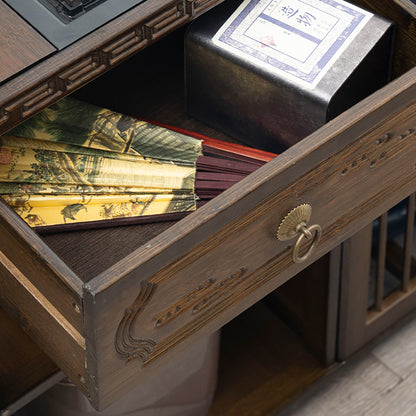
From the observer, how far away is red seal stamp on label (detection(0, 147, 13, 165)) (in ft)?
2.61

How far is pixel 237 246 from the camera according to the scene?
2.40 ft

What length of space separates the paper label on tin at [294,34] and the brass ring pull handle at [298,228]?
13 centimetres

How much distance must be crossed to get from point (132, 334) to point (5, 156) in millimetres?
238

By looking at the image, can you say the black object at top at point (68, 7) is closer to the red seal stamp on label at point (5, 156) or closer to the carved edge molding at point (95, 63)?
the carved edge molding at point (95, 63)

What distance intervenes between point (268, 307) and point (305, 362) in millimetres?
113

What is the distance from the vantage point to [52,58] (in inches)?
27.8

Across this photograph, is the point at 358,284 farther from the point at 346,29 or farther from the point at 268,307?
the point at 346,29

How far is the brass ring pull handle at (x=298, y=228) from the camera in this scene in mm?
758

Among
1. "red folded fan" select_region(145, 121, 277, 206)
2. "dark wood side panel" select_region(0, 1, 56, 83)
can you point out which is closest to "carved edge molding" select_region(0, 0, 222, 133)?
"dark wood side panel" select_region(0, 1, 56, 83)

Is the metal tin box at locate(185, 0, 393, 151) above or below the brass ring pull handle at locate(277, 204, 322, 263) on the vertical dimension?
above

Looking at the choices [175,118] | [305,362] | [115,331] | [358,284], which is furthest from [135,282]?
[305,362]

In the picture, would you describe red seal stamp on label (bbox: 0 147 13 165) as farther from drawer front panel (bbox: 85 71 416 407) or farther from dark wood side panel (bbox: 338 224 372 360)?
dark wood side panel (bbox: 338 224 372 360)


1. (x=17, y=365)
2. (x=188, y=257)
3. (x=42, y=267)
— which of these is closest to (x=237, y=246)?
(x=188, y=257)

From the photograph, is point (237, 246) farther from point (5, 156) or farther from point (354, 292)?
point (354, 292)
